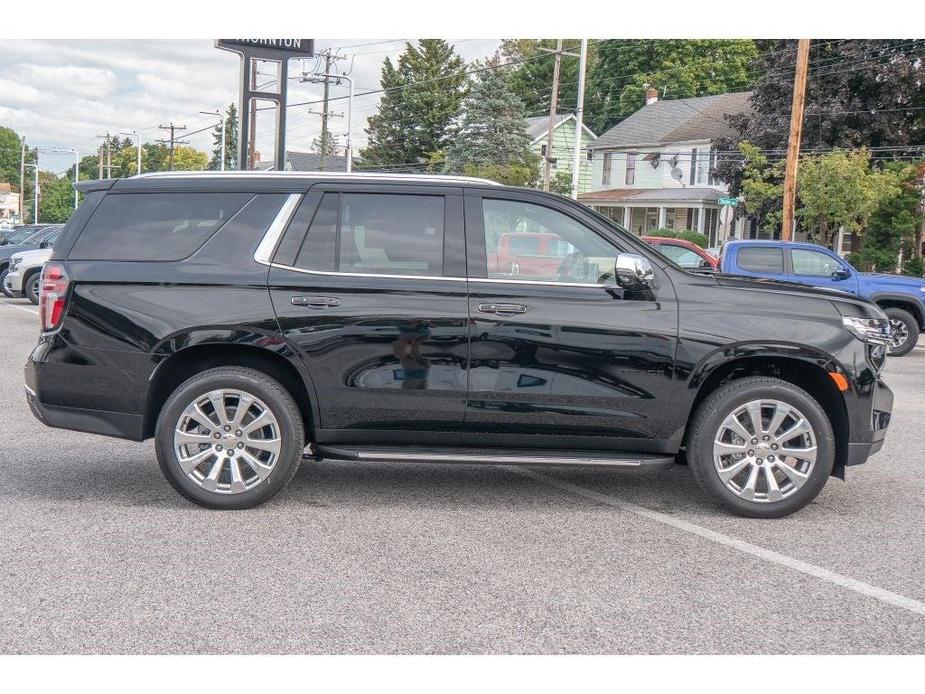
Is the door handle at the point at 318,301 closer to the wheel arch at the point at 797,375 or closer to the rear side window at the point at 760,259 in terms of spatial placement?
the wheel arch at the point at 797,375

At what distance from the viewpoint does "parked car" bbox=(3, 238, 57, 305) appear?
2042 centimetres

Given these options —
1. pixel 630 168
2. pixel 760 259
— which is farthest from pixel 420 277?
pixel 630 168

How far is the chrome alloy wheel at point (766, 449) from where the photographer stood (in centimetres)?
584

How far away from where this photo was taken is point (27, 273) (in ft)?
67.1

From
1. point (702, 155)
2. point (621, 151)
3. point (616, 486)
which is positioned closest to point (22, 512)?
point (616, 486)

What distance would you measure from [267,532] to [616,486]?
2.50 meters

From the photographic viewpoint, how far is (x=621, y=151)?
2216 inches

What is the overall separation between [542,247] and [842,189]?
24852 mm

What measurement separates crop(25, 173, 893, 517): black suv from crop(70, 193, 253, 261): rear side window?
1 cm

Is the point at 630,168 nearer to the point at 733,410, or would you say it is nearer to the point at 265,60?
the point at 265,60

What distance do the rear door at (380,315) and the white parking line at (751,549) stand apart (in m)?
1.24

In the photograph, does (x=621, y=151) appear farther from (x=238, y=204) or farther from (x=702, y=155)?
(x=238, y=204)

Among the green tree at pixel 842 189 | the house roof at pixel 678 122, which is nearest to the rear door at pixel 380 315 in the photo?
the green tree at pixel 842 189

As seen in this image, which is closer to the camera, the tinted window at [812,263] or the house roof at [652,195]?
the tinted window at [812,263]
